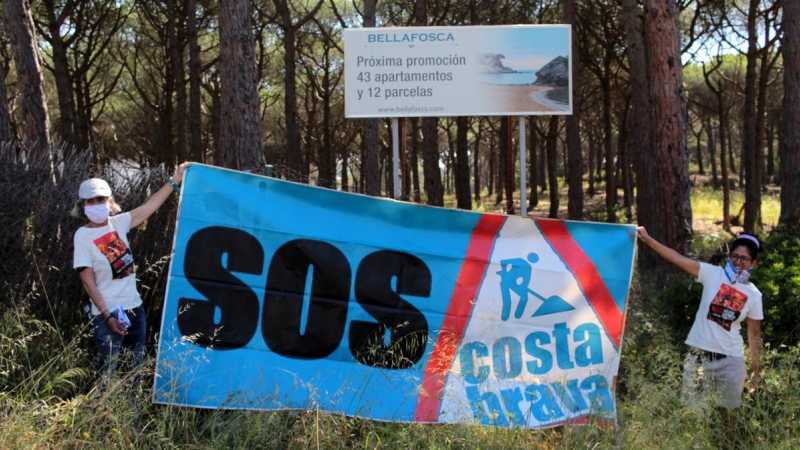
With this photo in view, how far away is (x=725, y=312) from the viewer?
16.3ft

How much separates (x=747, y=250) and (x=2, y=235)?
5.55 meters

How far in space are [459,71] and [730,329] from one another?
14.1 ft

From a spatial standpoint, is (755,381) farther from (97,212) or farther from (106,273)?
(97,212)

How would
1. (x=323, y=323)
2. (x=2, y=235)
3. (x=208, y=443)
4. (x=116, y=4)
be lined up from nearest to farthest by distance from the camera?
(x=208, y=443) < (x=323, y=323) < (x=2, y=235) < (x=116, y=4)

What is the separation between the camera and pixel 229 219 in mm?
5285

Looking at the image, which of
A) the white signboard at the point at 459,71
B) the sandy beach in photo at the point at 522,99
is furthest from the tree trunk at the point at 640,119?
the white signboard at the point at 459,71

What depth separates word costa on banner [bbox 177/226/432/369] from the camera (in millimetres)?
5160

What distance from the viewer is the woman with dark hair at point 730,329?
493 centimetres

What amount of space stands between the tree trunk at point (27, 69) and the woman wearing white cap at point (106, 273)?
4539mm

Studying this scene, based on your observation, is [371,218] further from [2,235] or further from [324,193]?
[2,235]

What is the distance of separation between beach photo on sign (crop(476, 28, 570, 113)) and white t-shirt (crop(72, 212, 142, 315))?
4626mm

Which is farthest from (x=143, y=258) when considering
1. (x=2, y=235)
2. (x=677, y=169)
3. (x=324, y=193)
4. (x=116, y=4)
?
(x=116, y=4)

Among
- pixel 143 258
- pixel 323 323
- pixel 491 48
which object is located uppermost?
pixel 491 48

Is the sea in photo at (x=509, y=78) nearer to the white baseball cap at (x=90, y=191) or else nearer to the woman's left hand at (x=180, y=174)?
the woman's left hand at (x=180, y=174)
